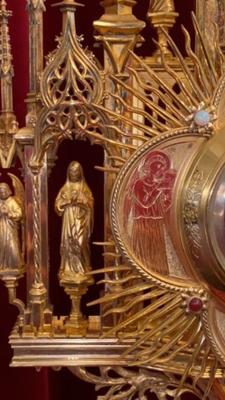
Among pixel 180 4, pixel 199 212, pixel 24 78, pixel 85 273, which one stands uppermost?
pixel 180 4

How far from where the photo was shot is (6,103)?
4.45ft

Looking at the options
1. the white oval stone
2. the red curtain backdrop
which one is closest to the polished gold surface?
the white oval stone

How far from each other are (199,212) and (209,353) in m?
0.21

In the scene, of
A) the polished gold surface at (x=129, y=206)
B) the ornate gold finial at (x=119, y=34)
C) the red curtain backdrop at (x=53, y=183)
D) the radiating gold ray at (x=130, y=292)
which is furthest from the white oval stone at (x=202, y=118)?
the red curtain backdrop at (x=53, y=183)

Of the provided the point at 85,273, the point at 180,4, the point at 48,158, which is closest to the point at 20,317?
the point at 85,273

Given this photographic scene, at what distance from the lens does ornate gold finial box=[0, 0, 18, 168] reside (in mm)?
1352

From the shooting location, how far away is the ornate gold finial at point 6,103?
135 cm

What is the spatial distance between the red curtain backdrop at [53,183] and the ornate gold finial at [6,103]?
0.60 feet

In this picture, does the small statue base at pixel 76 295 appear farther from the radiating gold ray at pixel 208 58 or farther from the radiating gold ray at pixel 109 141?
the radiating gold ray at pixel 208 58

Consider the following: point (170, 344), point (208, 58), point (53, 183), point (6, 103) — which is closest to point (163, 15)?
point (208, 58)

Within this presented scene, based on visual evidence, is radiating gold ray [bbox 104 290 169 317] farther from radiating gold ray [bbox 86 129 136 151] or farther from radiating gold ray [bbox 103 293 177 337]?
radiating gold ray [bbox 86 129 136 151]

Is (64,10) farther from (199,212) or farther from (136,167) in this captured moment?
(199,212)

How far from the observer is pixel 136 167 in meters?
1.25

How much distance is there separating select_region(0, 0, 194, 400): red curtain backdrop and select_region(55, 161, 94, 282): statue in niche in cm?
24
